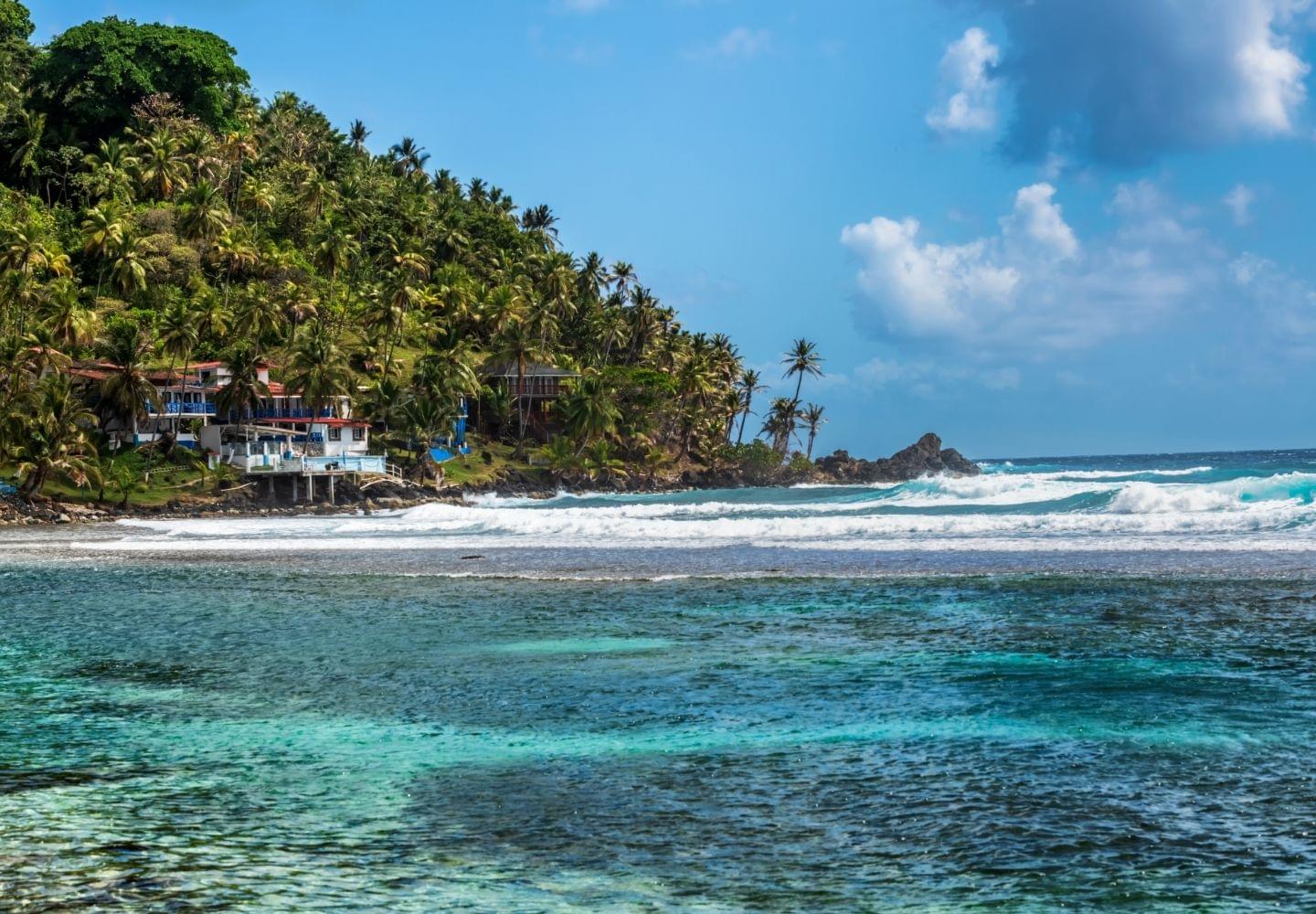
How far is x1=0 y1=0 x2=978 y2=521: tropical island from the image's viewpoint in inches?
2660

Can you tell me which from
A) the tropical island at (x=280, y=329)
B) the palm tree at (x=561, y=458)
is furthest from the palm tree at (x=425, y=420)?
the palm tree at (x=561, y=458)

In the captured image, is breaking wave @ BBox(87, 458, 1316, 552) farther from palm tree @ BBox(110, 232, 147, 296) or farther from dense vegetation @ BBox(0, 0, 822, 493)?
palm tree @ BBox(110, 232, 147, 296)

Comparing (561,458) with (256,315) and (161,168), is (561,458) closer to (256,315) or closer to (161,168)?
(256,315)

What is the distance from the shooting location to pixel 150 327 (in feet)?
255

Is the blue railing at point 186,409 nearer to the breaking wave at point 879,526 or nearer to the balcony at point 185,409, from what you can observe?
the balcony at point 185,409

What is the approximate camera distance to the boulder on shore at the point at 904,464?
387 ft

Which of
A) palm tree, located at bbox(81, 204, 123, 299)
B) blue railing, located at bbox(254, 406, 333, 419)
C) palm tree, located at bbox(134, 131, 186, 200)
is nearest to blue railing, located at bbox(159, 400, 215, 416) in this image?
blue railing, located at bbox(254, 406, 333, 419)

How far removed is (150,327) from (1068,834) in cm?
7889

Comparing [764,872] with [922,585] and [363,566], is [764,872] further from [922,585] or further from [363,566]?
[363,566]

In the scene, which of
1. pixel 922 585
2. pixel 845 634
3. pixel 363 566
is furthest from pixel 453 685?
pixel 363 566

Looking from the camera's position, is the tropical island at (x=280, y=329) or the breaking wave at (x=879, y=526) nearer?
the breaking wave at (x=879, y=526)

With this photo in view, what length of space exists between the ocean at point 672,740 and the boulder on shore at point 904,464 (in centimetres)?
8953

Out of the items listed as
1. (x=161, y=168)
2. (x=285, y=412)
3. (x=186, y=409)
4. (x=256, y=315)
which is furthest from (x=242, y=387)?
(x=161, y=168)

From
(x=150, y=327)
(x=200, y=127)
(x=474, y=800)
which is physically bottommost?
(x=474, y=800)
